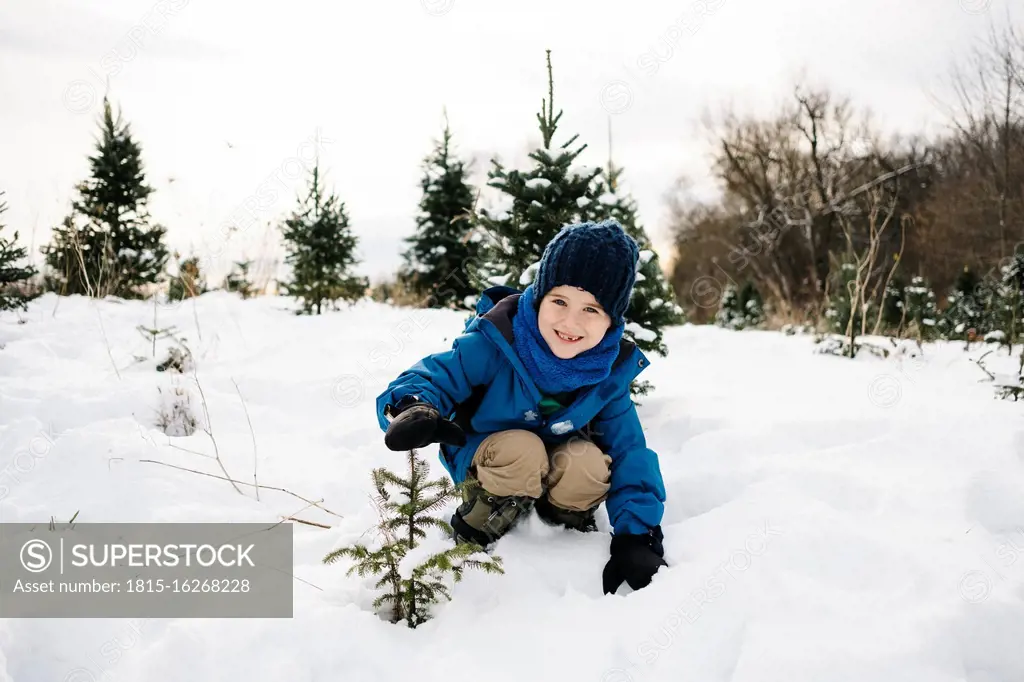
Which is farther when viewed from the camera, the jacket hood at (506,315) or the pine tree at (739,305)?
the pine tree at (739,305)

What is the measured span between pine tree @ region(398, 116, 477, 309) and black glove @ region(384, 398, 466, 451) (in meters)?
10.7

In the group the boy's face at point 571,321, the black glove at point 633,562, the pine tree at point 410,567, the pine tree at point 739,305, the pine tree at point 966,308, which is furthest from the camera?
the pine tree at point 739,305

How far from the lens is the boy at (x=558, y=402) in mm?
1903

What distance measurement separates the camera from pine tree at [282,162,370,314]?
830cm

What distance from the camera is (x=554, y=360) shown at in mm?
1921

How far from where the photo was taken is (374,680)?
1381 millimetres

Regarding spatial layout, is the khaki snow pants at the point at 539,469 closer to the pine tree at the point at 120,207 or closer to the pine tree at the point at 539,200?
the pine tree at the point at 539,200

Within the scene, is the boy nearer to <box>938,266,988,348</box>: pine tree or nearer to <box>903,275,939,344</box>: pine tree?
<box>903,275,939,344</box>: pine tree

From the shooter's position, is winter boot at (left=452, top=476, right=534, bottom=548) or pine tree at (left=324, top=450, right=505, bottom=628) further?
winter boot at (left=452, top=476, right=534, bottom=548)

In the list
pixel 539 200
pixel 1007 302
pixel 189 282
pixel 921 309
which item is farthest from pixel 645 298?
pixel 921 309

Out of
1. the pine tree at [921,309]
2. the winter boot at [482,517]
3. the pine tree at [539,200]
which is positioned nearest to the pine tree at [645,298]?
the pine tree at [539,200]

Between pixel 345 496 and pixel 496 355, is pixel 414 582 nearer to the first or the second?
pixel 496 355

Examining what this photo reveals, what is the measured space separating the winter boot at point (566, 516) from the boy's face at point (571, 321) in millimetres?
580

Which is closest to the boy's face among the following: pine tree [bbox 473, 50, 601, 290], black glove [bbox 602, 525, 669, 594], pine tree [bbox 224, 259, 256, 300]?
black glove [bbox 602, 525, 669, 594]
